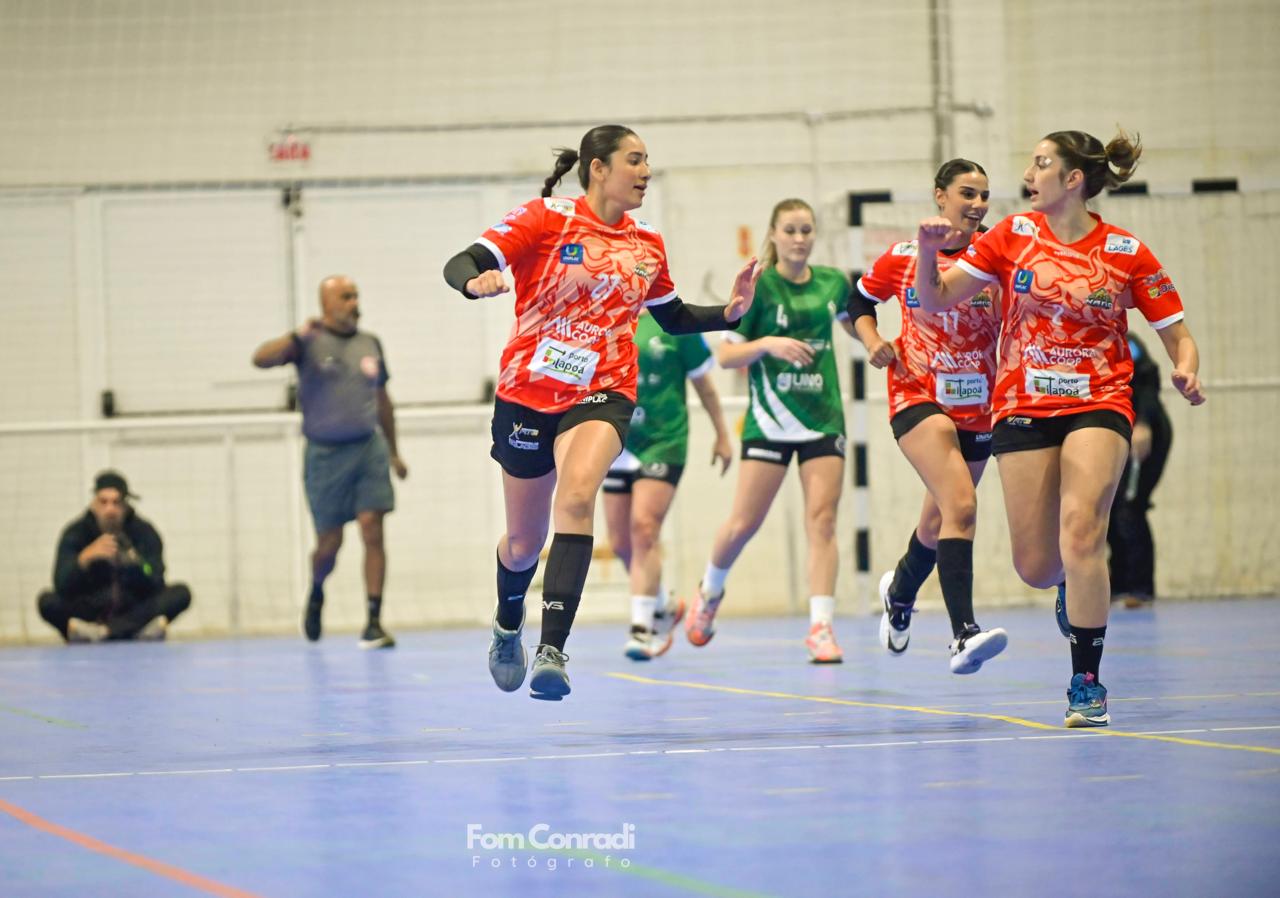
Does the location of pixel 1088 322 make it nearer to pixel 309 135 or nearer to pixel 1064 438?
pixel 1064 438

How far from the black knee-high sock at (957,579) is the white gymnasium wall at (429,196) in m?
7.60

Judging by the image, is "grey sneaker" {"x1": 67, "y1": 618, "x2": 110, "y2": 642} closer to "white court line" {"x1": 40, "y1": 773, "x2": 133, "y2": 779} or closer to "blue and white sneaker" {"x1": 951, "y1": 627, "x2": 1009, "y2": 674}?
"blue and white sneaker" {"x1": 951, "y1": 627, "x2": 1009, "y2": 674}

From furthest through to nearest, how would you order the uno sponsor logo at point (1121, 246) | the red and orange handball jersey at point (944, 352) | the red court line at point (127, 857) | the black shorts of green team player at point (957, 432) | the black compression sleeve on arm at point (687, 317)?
the black shorts of green team player at point (957, 432), the red and orange handball jersey at point (944, 352), the black compression sleeve on arm at point (687, 317), the uno sponsor logo at point (1121, 246), the red court line at point (127, 857)

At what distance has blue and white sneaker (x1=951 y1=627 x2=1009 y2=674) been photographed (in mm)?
6594

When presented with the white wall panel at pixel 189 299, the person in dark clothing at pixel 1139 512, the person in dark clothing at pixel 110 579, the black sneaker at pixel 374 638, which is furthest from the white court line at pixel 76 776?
the white wall panel at pixel 189 299

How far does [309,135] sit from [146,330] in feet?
6.83

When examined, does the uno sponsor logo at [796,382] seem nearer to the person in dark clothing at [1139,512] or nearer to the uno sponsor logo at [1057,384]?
the uno sponsor logo at [1057,384]

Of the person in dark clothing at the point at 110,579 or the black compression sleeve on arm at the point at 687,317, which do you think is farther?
the person in dark clothing at the point at 110,579

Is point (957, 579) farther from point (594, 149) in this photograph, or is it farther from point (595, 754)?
point (595, 754)

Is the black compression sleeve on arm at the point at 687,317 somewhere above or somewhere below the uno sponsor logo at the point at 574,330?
above

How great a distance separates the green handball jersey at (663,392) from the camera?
9883 mm

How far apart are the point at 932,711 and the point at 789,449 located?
296 cm

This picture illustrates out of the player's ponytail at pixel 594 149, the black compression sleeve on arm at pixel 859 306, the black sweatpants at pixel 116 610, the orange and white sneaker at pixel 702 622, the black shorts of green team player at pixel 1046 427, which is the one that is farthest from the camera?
the black sweatpants at pixel 116 610

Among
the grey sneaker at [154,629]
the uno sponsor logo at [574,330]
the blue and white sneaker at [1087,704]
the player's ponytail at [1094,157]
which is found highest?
the player's ponytail at [1094,157]
